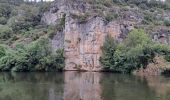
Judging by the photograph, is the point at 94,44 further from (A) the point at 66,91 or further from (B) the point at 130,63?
(A) the point at 66,91

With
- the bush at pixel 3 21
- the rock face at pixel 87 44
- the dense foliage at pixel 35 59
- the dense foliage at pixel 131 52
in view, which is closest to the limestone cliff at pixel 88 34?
the rock face at pixel 87 44

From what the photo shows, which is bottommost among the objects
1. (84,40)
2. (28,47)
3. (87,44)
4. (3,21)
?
(28,47)

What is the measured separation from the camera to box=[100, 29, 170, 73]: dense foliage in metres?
75.7

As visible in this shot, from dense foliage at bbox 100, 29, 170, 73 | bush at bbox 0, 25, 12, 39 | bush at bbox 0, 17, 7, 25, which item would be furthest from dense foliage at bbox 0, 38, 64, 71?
bush at bbox 0, 17, 7, 25

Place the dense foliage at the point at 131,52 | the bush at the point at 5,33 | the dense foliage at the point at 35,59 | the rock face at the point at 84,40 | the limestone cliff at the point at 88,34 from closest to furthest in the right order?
the dense foliage at the point at 131,52, the dense foliage at the point at 35,59, the rock face at the point at 84,40, the limestone cliff at the point at 88,34, the bush at the point at 5,33

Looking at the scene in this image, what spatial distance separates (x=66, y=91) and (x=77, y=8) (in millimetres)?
54791

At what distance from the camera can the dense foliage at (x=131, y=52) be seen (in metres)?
75.7

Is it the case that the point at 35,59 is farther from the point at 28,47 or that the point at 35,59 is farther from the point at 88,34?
the point at 88,34

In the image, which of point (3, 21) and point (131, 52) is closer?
point (131, 52)

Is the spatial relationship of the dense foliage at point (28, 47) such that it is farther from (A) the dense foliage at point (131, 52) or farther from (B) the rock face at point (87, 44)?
(A) the dense foliage at point (131, 52)

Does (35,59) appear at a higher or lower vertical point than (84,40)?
lower

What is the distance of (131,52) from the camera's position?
77125mm

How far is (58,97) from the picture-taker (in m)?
40.8

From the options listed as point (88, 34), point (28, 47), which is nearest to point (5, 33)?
point (28, 47)
